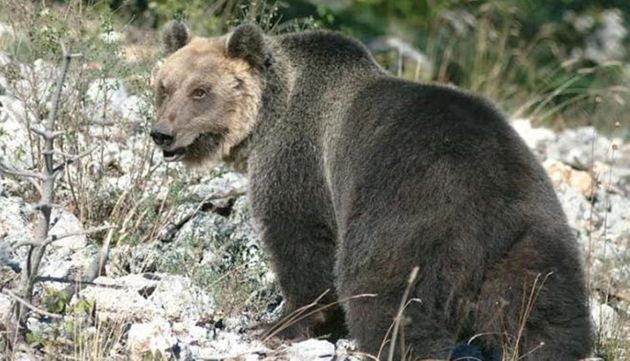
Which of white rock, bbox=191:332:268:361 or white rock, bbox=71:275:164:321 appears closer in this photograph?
white rock, bbox=191:332:268:361

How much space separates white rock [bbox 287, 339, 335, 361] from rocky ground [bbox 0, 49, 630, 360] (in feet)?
0.04

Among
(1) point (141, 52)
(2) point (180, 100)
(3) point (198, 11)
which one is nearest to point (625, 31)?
(3) point (198, 11)

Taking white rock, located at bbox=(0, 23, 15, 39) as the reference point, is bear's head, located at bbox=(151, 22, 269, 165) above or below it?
below

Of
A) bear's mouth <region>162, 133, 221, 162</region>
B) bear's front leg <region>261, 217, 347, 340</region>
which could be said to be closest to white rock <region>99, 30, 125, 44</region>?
bear's mouth <region>162, 133, 221, 162</region>

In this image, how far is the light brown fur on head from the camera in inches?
346

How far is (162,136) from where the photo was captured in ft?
28.2

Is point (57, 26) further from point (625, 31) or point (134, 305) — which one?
point (625, 31)

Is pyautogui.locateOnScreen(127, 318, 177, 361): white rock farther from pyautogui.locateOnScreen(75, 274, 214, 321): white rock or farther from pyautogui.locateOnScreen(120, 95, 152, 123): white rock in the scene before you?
pyautogui.locateOnScreen(120, 95, 152, 123): white rock

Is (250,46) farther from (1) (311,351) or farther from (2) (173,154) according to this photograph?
(1) (311,351)

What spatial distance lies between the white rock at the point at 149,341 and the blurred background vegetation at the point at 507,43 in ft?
27.5

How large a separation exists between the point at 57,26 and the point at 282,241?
8.89 ft

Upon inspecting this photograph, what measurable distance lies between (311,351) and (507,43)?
11.7 m

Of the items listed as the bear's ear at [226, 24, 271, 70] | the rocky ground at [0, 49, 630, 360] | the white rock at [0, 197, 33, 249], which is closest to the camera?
the rocky ground at [0, 49, 630, 360]

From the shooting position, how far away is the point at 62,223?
9.35 m
